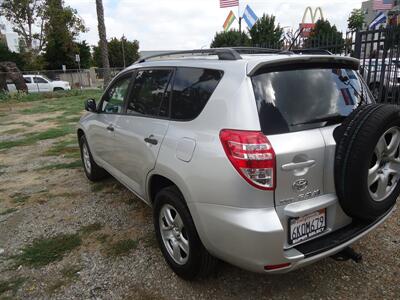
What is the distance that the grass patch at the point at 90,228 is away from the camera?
366 cm

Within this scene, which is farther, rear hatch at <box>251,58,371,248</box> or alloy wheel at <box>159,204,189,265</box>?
alloy wheel at <box>159,204,189,265</box>

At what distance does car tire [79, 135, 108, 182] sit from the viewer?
4.91 meters

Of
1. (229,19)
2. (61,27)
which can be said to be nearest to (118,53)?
(61,27)

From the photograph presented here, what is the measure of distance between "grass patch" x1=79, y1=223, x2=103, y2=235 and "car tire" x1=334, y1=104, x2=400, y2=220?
2.58m

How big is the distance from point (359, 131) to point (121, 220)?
8.94ft

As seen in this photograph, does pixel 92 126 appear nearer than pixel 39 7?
Yes

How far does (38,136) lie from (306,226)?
8219mm

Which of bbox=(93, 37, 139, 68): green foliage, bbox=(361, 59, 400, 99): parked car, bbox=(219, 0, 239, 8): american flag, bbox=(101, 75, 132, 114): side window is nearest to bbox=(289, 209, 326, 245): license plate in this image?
bbox=(101, 75, 132, 114): side window

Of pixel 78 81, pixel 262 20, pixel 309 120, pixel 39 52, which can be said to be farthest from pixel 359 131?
pixel 39 52

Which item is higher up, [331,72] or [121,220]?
[331,72]

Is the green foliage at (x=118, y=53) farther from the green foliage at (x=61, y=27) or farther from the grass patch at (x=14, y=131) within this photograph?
the grass patch at (x=14, y=131)

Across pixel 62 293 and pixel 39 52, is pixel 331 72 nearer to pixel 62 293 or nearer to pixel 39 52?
pixel 62 293

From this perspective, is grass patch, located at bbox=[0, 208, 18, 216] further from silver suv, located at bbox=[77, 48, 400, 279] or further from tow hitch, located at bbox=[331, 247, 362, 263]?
tow hitch, located at bbox=[331, 247, 362, 263]

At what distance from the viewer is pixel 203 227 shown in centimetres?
231
